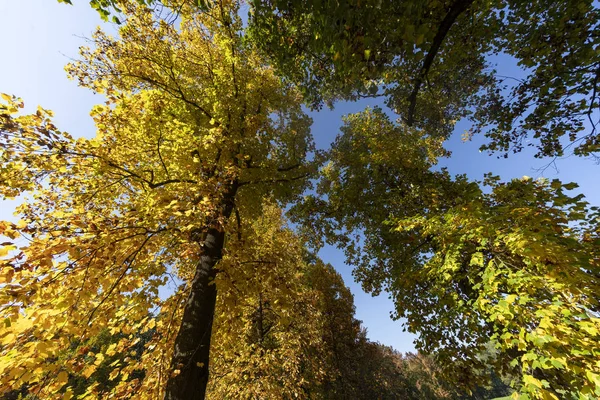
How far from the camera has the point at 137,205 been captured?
4.61 metres

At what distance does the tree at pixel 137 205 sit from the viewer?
2553 mm

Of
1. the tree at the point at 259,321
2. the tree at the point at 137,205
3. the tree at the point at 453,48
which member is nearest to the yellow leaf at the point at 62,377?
the tree at the point at 137,205

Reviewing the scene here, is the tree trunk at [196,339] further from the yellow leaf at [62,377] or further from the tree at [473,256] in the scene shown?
the tree at [473,256]

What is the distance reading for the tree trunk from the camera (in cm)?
347

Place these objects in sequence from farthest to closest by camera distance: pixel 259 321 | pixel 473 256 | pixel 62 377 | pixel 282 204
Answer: pixel 259 321 → pixel 282 204 → pixel 473 256 → pixel 62 377

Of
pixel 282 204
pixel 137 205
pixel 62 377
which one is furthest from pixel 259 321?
pixel 62 377

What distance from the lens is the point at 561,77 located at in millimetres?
4605

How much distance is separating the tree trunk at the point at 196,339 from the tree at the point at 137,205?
19 millimetres

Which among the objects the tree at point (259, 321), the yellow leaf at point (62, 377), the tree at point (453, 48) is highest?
the tree at point (453, 48)

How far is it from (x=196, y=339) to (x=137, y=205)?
283 cm

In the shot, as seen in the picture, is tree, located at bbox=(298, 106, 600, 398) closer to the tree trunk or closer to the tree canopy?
the tree canopy

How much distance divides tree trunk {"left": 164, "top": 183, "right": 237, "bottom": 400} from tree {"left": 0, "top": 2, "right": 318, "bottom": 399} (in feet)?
0.06

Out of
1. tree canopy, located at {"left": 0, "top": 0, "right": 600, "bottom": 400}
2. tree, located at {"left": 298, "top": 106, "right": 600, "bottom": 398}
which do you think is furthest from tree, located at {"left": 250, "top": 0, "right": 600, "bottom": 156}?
tree, located at {"left": 298, "top": 106, "right": 600, "bottom": 398}

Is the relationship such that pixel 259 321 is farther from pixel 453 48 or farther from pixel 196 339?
pixel 453 48
